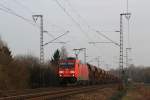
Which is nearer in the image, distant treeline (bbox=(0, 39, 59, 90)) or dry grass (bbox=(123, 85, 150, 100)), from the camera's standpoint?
dry grass (bbox=(123, 85, 150, 100))

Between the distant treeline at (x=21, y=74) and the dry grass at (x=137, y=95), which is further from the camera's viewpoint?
the distant treeline at (x=21, y=74)

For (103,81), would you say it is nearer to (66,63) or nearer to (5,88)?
(66,63)

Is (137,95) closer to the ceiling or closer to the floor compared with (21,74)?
closer to the floor

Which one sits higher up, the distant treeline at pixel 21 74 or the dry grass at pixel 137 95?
the distant treeline at pixel 21 74

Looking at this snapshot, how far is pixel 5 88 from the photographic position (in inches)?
1770

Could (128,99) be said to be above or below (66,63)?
below

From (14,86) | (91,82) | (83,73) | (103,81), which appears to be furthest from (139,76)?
(14,86)

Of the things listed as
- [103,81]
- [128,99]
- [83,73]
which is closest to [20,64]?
[83,73]

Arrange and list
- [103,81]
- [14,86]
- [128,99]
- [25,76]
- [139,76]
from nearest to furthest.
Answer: [128,99] → [14,86] → [25,76] → [103,81] → [139,76]

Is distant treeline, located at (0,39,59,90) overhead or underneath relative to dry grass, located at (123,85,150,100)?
overhead

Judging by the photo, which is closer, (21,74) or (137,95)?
(137,95)

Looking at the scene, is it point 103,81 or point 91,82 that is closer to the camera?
point 91,82

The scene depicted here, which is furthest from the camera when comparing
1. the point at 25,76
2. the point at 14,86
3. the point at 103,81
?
the point at 103,81

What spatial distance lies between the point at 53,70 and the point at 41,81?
7055mm
